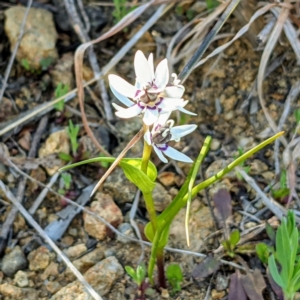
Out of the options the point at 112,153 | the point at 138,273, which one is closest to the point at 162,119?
the point at 138,273

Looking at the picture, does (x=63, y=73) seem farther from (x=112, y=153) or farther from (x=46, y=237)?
(x=46, y=237)

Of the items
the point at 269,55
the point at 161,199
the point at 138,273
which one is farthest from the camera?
the point at 269,55

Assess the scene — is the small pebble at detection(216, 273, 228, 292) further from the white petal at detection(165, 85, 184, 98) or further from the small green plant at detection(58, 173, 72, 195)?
the white petal at detection(165, 85, 184, 98)

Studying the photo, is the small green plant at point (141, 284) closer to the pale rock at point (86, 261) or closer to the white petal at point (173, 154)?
the pale rock at point (86, 261)

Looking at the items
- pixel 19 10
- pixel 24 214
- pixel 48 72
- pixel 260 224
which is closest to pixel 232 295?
pixel 260 224

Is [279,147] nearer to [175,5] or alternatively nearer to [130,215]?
[130,215]
